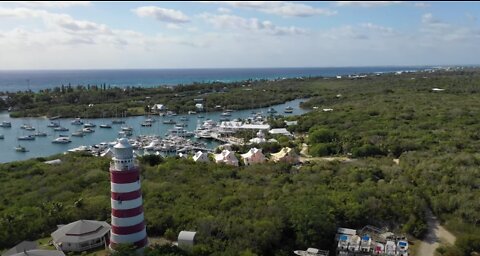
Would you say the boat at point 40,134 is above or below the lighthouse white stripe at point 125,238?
below

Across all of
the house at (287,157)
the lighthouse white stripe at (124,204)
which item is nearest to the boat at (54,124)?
the house at (287,157)

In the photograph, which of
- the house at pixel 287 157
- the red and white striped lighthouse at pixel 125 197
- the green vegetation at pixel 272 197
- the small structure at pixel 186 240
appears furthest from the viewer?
the house at pixel 287 157

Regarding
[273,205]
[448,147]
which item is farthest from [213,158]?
[448,147]

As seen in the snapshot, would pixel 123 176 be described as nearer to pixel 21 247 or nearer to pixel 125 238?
pixel 125 238

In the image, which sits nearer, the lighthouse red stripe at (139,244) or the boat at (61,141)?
the lighthouse red stripe at (139,244)

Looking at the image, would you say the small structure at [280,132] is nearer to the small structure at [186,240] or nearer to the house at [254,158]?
the house at [254,158]

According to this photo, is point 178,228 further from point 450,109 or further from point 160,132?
point 450,109

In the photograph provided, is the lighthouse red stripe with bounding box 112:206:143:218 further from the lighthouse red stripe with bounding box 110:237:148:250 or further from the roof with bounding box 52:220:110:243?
the roof with bounding box 52:220:110:243

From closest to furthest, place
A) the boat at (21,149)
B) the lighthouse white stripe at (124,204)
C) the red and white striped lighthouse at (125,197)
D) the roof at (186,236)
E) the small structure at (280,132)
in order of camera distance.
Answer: the red and white striped lighthouse at (125,197)
the lighthouse white stripe at (124,204)
the roof at (186,236)
the boat at (21,149)
the small structure at (280,132)
